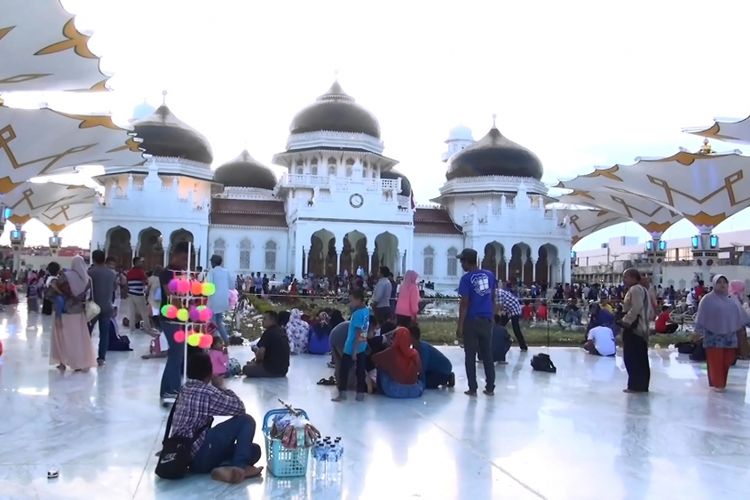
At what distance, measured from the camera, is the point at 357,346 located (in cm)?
727

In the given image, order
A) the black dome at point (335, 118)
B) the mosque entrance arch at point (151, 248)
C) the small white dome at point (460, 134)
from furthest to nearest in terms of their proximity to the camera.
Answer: the small white dome at point (460, 134) < the black dome at point (335, 118) < the mosque entrance arch at point (151, 248)

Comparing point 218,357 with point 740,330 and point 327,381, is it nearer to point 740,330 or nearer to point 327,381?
point 327,381

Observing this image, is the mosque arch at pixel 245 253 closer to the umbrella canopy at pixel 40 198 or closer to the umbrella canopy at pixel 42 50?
the umbrella canopy at pixel 40 198

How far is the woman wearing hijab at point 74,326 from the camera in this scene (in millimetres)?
8211

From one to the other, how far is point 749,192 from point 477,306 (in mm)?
26987

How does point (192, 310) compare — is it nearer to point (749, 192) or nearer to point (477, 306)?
point (477, 306)

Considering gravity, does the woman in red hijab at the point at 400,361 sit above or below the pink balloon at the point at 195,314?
below

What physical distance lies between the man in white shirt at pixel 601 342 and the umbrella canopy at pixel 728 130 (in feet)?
39.5

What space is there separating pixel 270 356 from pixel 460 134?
2021 inches

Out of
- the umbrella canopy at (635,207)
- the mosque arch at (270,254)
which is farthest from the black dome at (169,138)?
the umbrella canopy at (635,207)

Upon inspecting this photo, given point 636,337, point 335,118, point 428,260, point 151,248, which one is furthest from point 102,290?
point 335,118

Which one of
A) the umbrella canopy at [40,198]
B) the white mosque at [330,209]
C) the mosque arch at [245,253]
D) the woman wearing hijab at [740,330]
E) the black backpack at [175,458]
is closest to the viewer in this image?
the black backpack at [175,458]

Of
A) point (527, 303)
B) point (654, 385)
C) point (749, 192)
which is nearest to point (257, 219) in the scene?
point (527, 303)

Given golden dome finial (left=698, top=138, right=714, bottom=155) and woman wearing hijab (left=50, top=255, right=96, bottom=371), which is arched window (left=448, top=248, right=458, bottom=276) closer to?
golden dome finial (left=698, top=138, right=714, bottom=155)
